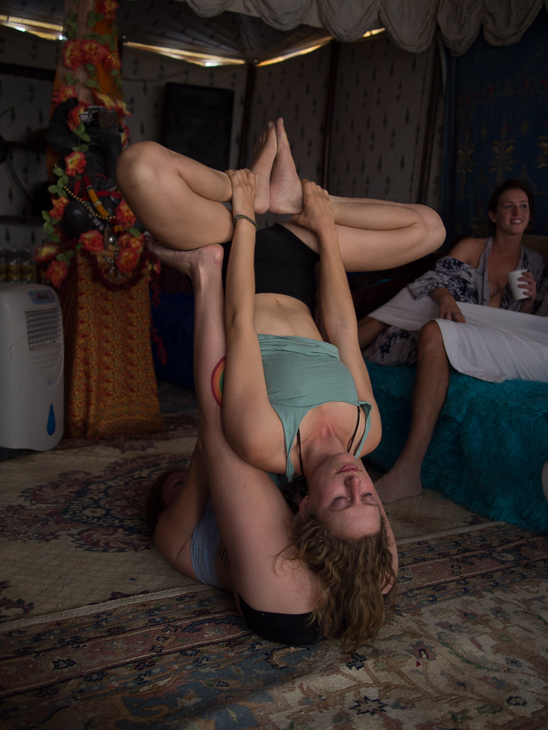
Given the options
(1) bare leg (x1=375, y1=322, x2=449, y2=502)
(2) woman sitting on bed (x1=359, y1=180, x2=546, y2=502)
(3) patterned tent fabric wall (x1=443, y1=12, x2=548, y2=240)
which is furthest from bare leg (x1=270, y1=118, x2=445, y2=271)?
(3) patterned tent fabric wall (x1=443, y1=12, x2=548, y2=240)

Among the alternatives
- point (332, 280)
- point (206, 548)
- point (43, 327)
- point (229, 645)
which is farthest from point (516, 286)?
point (43, 327)

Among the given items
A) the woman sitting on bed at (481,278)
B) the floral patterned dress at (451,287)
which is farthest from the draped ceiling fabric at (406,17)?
the floral patterned dress at (451,287)

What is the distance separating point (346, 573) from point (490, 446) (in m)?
1.15

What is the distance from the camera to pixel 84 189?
3.06 meters

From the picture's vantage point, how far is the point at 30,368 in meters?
2.71

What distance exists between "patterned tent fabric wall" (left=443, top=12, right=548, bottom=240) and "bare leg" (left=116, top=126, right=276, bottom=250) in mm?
2484

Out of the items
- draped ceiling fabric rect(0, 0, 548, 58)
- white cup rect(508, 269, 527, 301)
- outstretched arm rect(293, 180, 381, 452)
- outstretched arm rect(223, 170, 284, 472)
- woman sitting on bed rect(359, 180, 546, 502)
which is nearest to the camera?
outstretched arm rect(223, 170, 284, 472)

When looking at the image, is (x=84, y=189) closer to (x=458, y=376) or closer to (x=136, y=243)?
(x=136, y=243)

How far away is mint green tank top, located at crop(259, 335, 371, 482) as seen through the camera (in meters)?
1.55

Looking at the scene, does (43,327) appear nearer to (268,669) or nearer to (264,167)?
(264,167)

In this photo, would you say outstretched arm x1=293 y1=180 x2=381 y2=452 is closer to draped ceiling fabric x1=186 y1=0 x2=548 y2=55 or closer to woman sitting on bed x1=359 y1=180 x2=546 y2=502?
woman sitting on bed x1=359 y1=180 x2=546 y2=502

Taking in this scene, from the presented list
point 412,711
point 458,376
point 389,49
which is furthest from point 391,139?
point 412,711

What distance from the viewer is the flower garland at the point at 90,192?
3.03 m

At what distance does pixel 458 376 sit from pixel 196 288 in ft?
4.08
